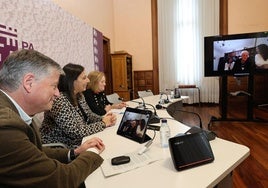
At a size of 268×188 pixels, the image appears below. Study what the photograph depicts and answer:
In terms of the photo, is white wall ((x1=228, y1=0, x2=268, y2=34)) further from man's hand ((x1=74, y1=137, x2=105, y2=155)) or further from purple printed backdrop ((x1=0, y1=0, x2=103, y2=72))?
man's hand ((x1=74, y1=137, x2=105, y2=155))

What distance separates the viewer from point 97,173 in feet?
3.34

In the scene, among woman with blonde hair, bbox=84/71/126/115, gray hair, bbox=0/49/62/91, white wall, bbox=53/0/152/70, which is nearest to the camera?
gray hair, bbox=0/49/62/91

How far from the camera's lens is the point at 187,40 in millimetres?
6512

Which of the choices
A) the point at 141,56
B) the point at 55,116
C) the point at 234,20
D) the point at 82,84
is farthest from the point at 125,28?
the point at 55,116

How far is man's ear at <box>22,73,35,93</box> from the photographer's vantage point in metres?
0.86

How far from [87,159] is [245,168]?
2028mm

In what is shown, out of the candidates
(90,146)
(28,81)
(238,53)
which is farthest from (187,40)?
(28,81)

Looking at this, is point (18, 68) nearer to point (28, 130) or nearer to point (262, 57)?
point (28, 130)

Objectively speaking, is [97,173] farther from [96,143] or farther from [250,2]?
[250,2]

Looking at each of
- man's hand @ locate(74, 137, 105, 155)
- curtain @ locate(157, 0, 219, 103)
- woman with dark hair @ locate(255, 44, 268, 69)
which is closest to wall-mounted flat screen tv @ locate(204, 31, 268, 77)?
woman with dark hair @ locate(255, 44, 268, 69)

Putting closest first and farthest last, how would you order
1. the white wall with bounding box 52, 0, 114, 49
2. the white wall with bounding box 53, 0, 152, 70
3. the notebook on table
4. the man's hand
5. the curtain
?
the man's hand
the notebook on table
the white wall with bounding box 52, 0, 114, 49
the curtain
the white wall with bounding box 53, 0, 152, 70

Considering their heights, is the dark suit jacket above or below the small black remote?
above

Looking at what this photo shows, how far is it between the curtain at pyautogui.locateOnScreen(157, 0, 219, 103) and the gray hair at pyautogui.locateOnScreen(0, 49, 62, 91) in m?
5.99

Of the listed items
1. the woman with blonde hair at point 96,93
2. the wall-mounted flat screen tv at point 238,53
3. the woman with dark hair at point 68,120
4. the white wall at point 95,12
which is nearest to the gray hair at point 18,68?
the woman with dark hair at point 68,120
